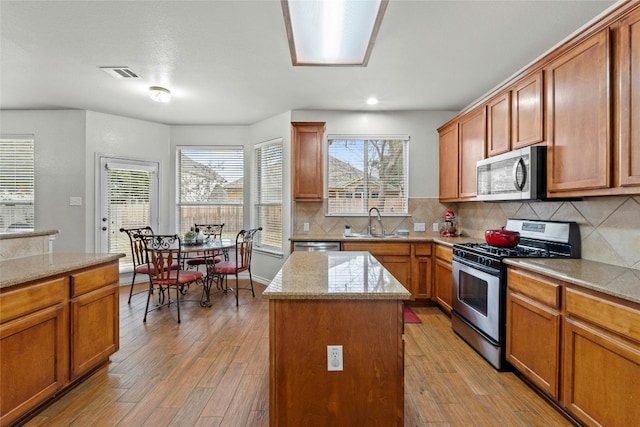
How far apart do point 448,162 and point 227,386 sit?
3.59 meters

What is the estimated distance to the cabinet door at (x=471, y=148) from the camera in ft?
10.3

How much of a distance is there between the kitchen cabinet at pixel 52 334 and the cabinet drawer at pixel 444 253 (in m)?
3.25

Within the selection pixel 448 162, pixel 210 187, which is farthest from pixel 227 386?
pixel 210 187

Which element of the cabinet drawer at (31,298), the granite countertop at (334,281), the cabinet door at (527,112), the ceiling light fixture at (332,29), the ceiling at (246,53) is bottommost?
the cabinet drawer at (31,298)

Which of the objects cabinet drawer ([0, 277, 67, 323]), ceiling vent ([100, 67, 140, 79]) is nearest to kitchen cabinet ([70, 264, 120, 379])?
cabinet drawer ([0, 277, 67, 323])

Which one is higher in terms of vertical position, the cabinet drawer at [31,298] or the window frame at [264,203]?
the window frame at [264,203]

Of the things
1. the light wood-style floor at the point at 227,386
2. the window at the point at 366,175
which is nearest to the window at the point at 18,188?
the light wood-style floor at the point at 227,386

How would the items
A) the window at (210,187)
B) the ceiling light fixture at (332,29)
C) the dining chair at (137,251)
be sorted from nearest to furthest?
the ceiling light fixture at (332,29) → the dining chair at (137,251) → the window at (210,187)

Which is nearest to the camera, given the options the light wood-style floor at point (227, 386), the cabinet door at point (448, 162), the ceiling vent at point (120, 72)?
the light wood-style floor at point (227, 386)

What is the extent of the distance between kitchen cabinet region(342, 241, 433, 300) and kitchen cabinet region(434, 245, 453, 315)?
0.33 ft

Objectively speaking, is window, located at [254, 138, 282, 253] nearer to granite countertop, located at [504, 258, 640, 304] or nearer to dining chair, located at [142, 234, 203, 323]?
dining chair, located at [142, 234, 203, 323]

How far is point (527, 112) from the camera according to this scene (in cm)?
244

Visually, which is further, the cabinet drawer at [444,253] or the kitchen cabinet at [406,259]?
the kitchen cabinet at [406,259]

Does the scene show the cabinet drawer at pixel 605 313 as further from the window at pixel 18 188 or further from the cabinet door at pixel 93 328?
the window at pixel 18 188
